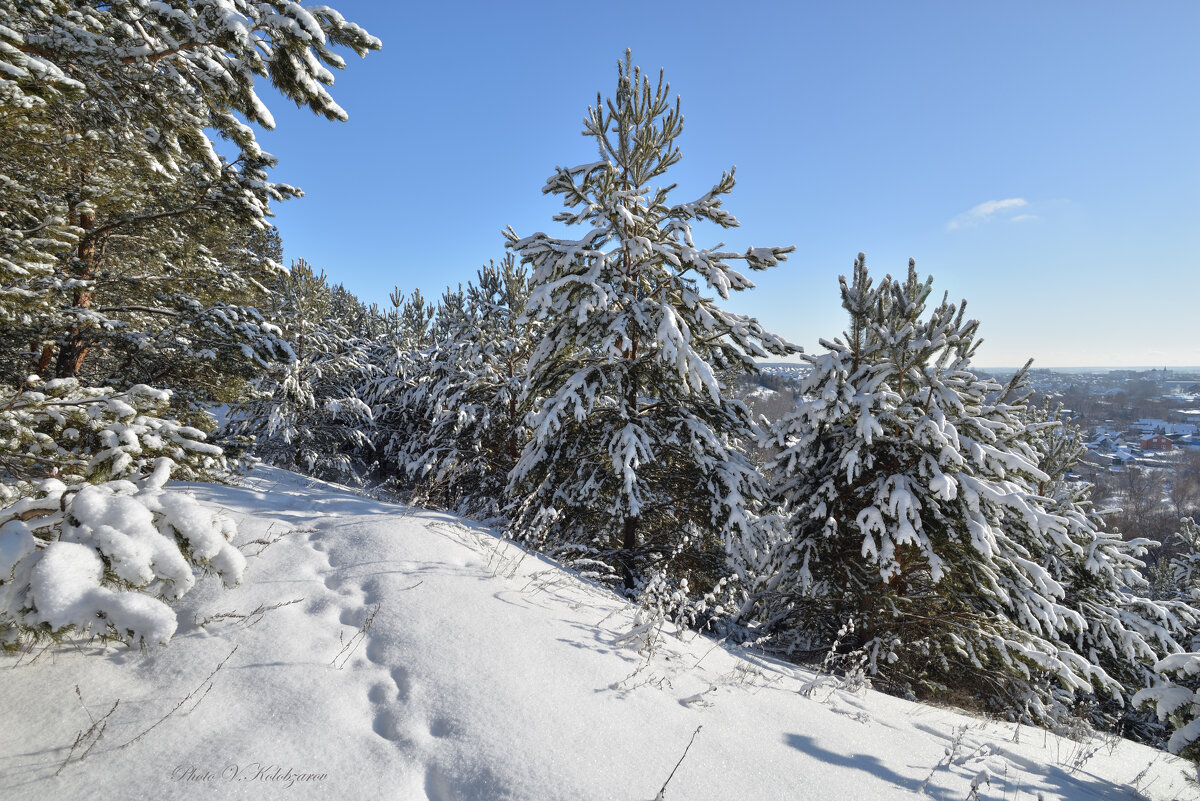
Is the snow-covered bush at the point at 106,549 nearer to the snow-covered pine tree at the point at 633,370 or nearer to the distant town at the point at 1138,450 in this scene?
the snow-covered pine tree at the point at 633,370

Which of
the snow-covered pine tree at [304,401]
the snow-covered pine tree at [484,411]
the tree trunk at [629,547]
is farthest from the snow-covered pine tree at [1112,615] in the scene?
the snow-covered pine tree at [304,401]

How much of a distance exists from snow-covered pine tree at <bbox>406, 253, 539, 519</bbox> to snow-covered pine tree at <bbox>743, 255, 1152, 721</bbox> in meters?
7.00

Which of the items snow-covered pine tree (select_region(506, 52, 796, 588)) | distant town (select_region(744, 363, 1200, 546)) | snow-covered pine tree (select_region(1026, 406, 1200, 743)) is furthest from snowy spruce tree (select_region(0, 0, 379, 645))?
snow-covered pine tree (select_region(1026, 406, 1200, 743))

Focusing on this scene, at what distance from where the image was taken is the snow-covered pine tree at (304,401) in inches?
583

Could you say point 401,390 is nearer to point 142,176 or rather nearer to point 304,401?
point 304,401

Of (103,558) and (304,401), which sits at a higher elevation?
(304,401)

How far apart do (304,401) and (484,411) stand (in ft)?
23.9

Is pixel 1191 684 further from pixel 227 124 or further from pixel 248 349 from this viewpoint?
pixel 248 349

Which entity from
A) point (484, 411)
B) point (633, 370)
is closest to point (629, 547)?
point (633, 370)

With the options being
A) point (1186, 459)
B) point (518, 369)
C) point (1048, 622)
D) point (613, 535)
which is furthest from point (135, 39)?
point (1186, 459)

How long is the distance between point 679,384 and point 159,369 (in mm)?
6986

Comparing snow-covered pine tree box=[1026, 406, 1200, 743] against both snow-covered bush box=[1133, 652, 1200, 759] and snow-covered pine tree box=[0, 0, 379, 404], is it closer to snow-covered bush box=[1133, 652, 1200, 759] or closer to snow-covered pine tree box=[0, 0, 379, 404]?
snow-covered bush box=[1133, 652, 1200, 759]

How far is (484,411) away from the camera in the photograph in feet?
39.9

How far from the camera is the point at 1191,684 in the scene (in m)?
4.35
